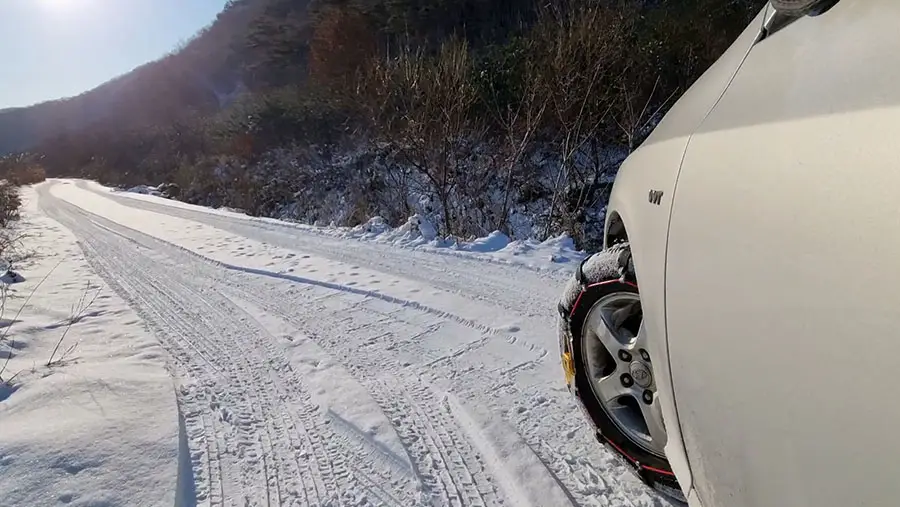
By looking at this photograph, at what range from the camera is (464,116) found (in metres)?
10.3

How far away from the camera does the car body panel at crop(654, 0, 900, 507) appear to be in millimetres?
737

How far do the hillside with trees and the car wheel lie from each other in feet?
18.9

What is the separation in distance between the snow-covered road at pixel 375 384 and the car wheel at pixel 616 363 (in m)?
0.21

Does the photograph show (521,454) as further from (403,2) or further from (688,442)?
(403,2)

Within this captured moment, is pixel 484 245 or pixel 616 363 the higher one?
pixel 616 363

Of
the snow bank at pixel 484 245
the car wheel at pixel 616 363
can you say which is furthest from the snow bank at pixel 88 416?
the snow bank at pixel 484 245

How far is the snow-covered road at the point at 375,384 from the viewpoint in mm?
2336

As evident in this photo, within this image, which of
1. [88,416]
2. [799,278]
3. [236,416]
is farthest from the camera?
[236,416]

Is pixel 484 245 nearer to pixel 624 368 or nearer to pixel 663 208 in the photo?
pixel 624 368

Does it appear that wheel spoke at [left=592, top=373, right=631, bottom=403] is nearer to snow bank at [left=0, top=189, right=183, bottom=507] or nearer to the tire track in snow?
the tire track in snow

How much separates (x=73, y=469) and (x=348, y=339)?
192 cm

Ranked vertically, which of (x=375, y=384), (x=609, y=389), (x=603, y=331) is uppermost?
(x=603, y=331)

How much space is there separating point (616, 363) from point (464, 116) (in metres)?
8.71

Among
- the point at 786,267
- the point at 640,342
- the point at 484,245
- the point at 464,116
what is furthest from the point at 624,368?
the point at 464,116
